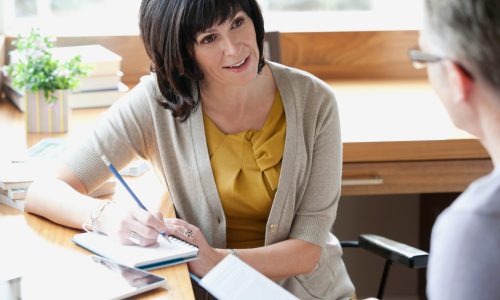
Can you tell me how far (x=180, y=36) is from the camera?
2.03 metres

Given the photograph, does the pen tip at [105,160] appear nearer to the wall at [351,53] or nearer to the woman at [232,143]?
the woman at [232,143]

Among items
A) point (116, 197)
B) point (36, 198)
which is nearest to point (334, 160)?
point (116, 197)

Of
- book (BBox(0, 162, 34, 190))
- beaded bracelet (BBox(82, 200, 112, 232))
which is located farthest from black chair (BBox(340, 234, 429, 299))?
book (BBox(0, 162, 34, 190))

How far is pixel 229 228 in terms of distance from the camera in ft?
6.99

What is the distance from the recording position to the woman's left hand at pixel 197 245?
1.83 meters

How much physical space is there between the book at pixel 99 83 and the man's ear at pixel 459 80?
5.97 ft

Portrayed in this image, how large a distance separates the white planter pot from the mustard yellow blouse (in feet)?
2.15

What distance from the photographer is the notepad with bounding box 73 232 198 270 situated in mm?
1736

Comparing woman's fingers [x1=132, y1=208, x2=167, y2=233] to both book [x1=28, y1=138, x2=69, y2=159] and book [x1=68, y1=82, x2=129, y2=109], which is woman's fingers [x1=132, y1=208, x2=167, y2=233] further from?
book [x1=68, y1=82, x2=129, y2=109]

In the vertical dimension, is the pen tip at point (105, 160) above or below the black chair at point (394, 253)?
above

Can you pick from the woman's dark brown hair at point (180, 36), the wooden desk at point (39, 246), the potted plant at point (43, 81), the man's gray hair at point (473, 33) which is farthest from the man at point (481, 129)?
the potted plant at point (43, 81)

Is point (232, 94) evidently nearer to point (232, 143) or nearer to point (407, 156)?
point (232, 143)

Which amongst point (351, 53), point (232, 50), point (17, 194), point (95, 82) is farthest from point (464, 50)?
point (351, 53)

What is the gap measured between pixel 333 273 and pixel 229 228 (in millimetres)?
274
